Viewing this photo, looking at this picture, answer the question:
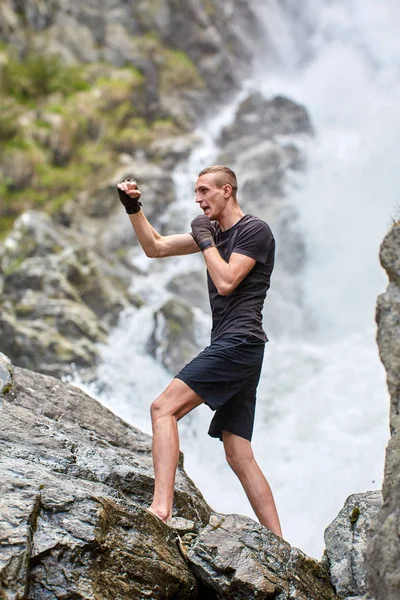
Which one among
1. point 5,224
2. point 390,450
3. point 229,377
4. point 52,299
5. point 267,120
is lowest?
point 390,450

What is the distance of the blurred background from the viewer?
10.4 meters

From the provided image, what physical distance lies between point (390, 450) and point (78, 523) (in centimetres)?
151

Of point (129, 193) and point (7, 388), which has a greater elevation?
point (129, 193)

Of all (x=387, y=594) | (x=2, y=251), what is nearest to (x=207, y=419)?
(x=2, y=251)

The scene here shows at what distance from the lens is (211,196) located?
420 cm

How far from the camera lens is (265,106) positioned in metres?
24.4

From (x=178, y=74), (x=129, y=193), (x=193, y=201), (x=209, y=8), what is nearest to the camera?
(x=129, y=193)

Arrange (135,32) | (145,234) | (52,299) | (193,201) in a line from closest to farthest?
(145,234) < (52,299) < (193,201) < (135,32)

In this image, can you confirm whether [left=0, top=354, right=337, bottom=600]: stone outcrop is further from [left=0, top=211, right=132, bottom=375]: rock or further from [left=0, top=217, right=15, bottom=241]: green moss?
[left=0, top=217, right=15, bottom=241]: green moss

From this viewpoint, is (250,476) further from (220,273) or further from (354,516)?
(220,273)

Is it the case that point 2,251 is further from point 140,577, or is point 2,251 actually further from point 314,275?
point 140,577

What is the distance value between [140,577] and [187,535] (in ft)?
1.84

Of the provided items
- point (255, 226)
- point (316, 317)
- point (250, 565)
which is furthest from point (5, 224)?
point (250, 565)

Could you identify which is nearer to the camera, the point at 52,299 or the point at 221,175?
the point at 221,175
